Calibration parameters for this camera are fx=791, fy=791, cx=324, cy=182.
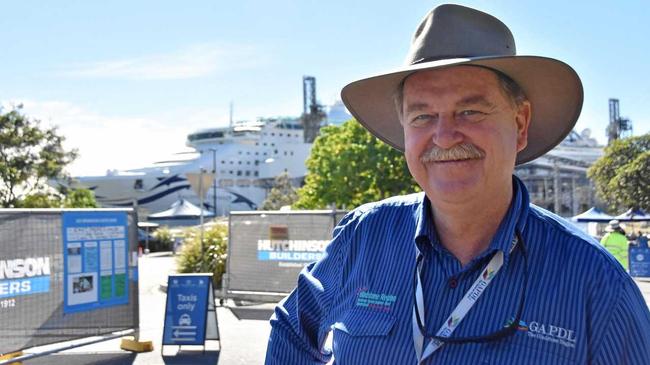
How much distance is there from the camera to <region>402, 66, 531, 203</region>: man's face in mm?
1992

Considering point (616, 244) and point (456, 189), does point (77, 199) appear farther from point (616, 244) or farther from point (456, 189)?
point (456, 189)

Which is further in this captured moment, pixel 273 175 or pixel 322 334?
pixel 273 175

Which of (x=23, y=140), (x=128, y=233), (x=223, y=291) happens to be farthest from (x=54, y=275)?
(x=23, y=140)

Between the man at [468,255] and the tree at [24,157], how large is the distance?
35.8 m

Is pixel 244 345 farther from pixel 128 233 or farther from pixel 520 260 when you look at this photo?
pixel 520 260

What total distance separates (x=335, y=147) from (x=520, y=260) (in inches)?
1572

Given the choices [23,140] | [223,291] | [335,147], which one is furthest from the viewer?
[335,147]

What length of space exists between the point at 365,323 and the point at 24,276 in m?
7.23

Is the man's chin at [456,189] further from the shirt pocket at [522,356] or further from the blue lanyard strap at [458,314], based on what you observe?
the shirt pocket at [522,356]

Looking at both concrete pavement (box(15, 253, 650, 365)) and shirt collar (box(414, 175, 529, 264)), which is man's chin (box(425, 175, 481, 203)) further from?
concrete pavement (box(15, 253, 650, 365))

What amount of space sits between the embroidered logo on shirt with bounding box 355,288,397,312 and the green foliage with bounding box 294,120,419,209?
1396 inches

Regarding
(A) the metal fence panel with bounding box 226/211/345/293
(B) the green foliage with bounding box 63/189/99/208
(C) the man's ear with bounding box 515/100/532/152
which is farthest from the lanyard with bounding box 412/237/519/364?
(B) the green foliage with bounding box 63/189/99/208

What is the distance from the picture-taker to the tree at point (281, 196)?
74125mm

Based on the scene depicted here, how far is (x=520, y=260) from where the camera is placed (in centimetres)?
193
